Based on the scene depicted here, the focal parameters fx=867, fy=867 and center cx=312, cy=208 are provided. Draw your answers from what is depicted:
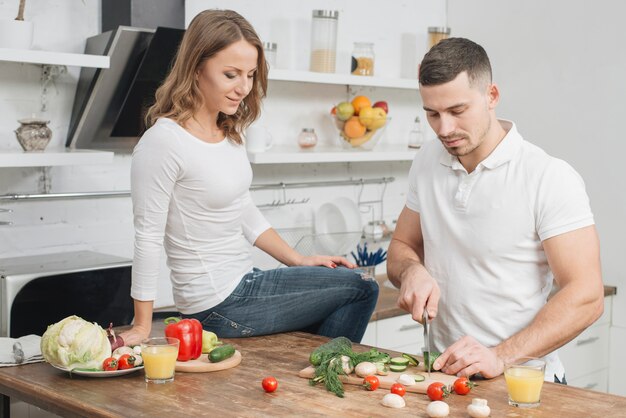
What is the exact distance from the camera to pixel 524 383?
6.10 ft

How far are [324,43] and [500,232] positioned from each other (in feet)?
6.14

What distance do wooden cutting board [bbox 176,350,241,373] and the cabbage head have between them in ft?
0.64

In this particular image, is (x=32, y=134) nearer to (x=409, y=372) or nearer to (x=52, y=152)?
(x=52, y=152)

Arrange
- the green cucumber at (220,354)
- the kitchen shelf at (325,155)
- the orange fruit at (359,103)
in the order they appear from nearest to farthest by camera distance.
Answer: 1. the green cucumber at (220,354)
2. the kitchen shelf at (325,155)
3. the orange fruit at (359,103)

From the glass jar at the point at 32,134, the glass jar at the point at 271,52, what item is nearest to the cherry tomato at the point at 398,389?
the glass jar at the point at 32,134

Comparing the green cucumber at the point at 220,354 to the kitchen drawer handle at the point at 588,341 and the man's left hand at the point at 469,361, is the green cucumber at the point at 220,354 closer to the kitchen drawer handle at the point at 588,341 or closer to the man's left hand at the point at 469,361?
the man's left hand at the point at 469,361

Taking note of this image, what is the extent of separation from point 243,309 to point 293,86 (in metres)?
1.74

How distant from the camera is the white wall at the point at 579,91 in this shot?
4.19 m

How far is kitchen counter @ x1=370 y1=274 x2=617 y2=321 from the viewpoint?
12.0 feet

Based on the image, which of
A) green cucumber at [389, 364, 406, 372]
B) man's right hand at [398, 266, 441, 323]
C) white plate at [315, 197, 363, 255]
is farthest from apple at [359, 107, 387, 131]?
green cucumber at [389, 364, 406, 372]

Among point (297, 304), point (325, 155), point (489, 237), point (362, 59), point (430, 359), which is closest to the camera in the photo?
point (430, 359)

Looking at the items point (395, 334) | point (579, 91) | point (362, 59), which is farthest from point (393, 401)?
point (579, 91)

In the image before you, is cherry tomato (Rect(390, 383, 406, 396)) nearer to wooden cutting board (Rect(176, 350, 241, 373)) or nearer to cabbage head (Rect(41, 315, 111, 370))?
wooden cutting board (Rect(176, 350, 241, 373))

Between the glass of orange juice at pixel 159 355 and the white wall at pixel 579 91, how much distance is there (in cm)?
279
